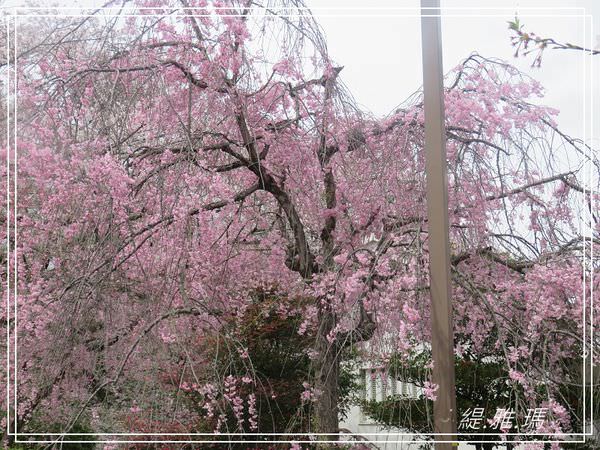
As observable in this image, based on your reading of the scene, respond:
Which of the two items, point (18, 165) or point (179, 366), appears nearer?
point (18, 165)

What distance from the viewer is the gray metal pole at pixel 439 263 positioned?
200 cm

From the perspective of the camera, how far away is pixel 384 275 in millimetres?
2252

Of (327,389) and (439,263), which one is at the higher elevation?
(439,263)

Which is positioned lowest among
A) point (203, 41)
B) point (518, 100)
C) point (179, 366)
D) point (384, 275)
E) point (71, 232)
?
point (179, 366)

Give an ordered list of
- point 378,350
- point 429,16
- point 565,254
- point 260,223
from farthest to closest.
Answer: point 260,223, point 565,254, point 378,350, point 429,16

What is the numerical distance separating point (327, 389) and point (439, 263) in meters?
0.90

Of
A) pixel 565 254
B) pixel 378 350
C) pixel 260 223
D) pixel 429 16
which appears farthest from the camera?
pixel 260 223

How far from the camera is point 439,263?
6.69 feet

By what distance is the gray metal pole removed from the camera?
200 centimetres

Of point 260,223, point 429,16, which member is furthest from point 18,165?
point 429,16

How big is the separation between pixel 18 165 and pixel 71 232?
36 centimetres

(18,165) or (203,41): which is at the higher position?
(203,41)

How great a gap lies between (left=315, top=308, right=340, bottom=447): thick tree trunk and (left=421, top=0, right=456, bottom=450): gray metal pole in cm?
65

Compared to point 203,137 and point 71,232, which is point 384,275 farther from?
point 71,232
